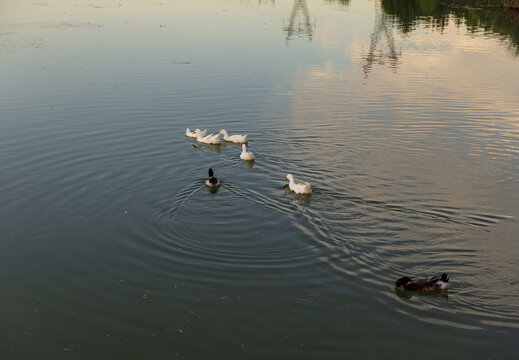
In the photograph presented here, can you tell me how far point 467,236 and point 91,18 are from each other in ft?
130

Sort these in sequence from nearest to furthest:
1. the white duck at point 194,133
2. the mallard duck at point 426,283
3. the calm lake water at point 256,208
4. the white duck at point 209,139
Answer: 1. the calm lake water at point 256,208
2. the mallard duck at point 426,283
3. the white duck at point 209,139
4. the white duck at point 194,133

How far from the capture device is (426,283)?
1061cm

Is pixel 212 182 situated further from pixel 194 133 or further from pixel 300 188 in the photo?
pixel 194 133

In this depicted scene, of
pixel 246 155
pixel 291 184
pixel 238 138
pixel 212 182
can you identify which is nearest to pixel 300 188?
pixel 291 184

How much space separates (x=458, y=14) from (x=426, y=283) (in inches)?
1783

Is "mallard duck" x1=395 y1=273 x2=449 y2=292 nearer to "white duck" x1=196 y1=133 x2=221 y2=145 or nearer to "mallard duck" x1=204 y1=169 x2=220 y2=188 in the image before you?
"mallard duck" x1=204 y1=169 x2=220 y2=188

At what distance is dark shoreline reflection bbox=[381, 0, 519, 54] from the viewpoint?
145 ft

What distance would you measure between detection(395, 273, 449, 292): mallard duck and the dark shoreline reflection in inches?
1294

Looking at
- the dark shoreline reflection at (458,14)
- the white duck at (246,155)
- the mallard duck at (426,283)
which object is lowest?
the mallard duck at (426,283)

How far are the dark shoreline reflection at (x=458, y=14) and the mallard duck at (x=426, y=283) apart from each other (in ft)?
108

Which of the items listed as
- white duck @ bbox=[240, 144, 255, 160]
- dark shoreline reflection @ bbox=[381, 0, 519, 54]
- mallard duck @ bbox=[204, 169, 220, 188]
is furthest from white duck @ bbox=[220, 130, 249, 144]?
dark shoreline reflection @ bbox=[381, 0, 519, 54]

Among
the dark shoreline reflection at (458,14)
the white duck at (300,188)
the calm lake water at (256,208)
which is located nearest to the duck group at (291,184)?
the white duck at (300,188)

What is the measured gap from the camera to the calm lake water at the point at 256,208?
9.85 metres

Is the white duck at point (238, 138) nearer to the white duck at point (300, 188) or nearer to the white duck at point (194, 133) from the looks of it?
the white duck at point (194, 133)
